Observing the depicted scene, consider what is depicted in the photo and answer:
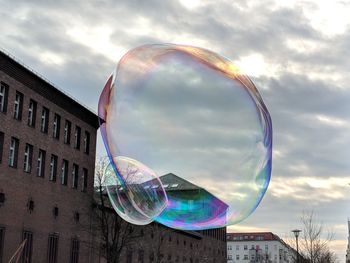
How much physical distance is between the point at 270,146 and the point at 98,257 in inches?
1654

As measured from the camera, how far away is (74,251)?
1869 inches

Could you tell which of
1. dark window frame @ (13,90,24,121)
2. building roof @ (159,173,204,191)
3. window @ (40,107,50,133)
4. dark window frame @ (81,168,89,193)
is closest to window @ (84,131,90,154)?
dark window frame @ (81,168,89,193)

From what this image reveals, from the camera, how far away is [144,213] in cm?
1494

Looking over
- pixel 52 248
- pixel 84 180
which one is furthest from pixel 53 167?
pixel 52 248

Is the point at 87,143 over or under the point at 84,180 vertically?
over

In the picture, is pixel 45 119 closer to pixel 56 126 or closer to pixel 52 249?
pixel 56 126

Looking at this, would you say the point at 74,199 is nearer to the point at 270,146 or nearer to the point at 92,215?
the point at 92,215

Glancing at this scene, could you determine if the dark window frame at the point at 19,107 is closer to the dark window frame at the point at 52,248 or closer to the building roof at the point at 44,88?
the building roof at the point at 44,88

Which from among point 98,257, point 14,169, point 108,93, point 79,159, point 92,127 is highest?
point 92,127

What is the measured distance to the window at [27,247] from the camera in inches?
1532

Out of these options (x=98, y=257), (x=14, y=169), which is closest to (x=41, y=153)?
(x=14, y=169)

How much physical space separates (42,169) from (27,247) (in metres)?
6.77

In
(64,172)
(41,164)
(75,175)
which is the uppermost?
(75,175)

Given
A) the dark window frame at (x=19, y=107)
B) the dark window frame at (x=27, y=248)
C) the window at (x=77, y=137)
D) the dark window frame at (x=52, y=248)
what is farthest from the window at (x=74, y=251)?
the dark window frame at (x=19, y=107)
